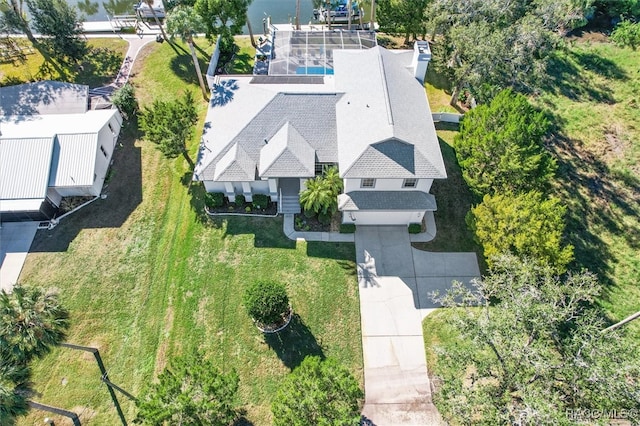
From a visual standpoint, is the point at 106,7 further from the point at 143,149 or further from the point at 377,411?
the point at 377,411

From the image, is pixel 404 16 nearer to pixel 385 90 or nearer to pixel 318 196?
pixel 385 90

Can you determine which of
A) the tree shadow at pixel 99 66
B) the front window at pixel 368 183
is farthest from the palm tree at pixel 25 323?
the tree shadow at pixel 99 66

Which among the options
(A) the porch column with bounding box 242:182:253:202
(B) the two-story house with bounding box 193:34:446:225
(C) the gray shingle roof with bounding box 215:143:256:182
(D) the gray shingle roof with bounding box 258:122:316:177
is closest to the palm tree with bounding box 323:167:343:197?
(B) the two-story house with bounding box 193:34:446:225

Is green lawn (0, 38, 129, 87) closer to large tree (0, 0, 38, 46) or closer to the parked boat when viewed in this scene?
large tree (0, 0, 38, 46)

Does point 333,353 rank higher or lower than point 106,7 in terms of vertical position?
lower

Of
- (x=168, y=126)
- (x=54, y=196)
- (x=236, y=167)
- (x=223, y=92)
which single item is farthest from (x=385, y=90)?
(x=54, y=196)

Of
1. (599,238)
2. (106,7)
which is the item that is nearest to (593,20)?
(599,238)
